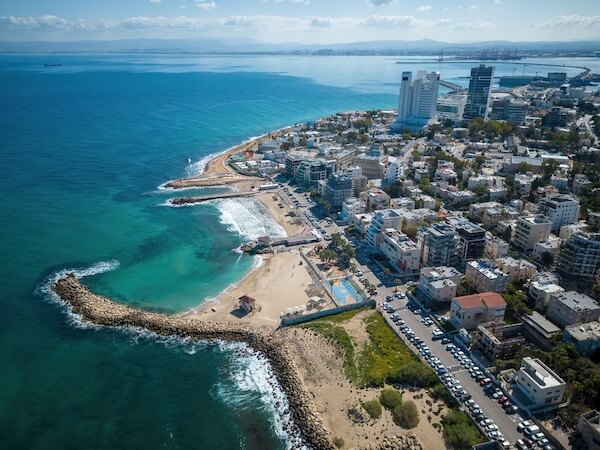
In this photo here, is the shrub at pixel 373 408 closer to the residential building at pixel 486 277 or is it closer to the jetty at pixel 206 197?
the residential building at pixel 486 277

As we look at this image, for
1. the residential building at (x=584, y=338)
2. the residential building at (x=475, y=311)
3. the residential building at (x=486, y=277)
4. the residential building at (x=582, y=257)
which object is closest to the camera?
the residential building at (x=584, y=338)

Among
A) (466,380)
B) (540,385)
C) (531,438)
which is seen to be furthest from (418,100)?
(531,438)

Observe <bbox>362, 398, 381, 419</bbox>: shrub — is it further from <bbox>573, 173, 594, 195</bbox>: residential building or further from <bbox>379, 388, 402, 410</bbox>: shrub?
<bbox>573, 173, 594, 195</bbox>: residential building

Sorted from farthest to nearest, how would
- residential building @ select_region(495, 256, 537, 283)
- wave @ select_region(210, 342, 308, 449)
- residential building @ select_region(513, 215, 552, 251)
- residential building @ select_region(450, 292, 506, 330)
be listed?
residential building @ select_region(513, 215, 552, 251)
residential building @ select_region(495, 256, 537, 283)
residential building @ select_region(450, 292, 506, 330)
wave @ select_region(210, 342, 308, 449)

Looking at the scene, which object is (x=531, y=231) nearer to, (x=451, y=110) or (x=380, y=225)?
(x=380, y=225)

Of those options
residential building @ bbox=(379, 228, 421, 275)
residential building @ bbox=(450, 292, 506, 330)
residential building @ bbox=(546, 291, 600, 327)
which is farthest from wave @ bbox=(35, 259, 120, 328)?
residential building @ bbox=(546, 291, 600, 327)

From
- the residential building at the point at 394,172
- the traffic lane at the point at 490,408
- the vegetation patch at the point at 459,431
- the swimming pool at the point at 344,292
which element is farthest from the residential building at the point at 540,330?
the residential building at the point at 394,172

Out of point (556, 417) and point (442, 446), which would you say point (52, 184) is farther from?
point (556, 417)
